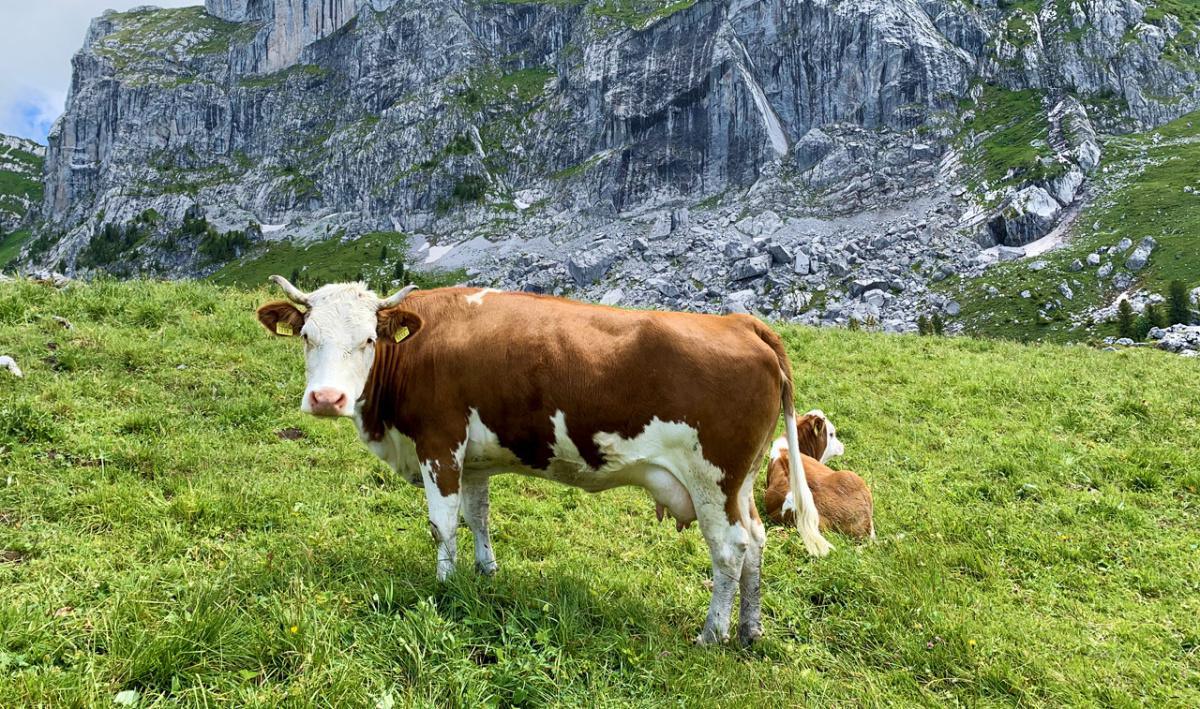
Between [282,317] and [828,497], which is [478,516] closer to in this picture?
[282,317]

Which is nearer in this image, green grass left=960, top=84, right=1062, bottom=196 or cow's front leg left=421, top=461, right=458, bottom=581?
cow's front leg left=421, top=461, right=458, bottom=581

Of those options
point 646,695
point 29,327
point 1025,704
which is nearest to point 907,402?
point 1025,704

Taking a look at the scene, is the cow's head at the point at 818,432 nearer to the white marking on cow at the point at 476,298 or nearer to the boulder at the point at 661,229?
the white marking on cow at the point at 476,298

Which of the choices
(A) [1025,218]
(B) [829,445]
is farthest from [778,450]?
(A) [1025,218]

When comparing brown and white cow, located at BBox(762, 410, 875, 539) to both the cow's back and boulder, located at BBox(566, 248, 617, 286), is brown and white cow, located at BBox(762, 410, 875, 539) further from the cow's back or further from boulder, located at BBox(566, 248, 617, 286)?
boulder, located at BBox(566, 248, 617, 286)

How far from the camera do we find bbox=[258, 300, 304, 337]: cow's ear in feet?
16.2

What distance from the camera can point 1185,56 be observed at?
158250 millimetres

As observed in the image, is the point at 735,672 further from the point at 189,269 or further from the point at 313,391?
the point at 189,269

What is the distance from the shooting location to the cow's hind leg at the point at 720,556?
4691 mm

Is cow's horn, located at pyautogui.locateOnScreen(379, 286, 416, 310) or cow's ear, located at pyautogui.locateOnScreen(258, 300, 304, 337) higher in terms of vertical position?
cow's horn, located at pyautogui.locateOnScreen(379, 286, 416, 310)

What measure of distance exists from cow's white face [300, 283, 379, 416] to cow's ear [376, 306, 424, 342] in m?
0.10

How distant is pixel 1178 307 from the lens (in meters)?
84.1

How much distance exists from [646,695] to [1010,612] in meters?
3.66

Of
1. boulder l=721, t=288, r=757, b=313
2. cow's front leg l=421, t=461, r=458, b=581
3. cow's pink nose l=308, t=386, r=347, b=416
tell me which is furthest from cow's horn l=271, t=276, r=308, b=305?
boulder l=721, t=288, r=757, b=313
